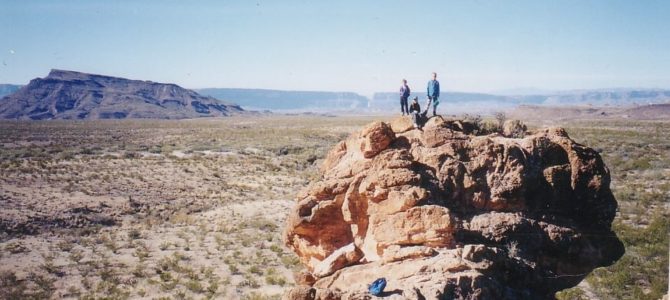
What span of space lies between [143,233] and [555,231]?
18.1 metres

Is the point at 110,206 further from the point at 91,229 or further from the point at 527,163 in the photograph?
the point at 527,163

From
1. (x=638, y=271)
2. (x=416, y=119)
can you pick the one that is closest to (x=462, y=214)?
(x=416, y=119)

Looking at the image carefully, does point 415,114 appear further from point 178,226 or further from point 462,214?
point 178,226

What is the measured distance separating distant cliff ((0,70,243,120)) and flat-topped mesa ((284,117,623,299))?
16396 cm

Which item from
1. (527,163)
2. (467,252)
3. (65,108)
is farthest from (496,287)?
(65,108)

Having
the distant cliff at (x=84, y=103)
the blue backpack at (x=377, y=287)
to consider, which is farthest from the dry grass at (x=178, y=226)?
the distant cliff at (x=84, y=103)

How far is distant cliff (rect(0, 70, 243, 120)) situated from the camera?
157250 millimetres

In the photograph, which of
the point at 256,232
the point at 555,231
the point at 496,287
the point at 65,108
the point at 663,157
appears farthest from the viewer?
the point at 65,108

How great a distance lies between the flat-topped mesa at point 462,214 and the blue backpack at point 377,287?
0.21 m

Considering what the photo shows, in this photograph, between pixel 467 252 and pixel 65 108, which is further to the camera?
pixel 65 108

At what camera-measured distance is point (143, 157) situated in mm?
43375

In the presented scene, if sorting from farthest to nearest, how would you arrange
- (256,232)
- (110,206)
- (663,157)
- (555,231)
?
1. (663,157)
2. (110,206)
3. (256,232)
4. (555,231)

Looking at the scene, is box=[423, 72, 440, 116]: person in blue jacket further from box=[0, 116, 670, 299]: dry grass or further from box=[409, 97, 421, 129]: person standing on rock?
box=[0, 116, 670, 299]: dry grass

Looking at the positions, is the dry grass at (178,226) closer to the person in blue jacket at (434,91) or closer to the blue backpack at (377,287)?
the person in blue jacket at (434,91)
